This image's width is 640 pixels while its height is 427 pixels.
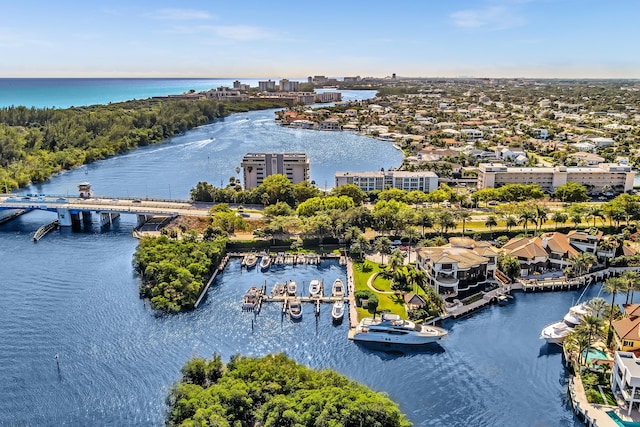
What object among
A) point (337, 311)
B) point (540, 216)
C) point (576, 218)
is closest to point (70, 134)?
point (337, 311)

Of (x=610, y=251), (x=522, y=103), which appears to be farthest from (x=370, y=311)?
(x=522, y=103)

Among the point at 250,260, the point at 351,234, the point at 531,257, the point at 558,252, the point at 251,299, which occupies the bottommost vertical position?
the point at 251,299

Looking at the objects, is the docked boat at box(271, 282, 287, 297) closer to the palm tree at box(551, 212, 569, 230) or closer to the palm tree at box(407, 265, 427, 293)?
the palm tree at box(407, 265, 427, 293)

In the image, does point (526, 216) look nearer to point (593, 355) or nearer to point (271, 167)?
point (593, 355)

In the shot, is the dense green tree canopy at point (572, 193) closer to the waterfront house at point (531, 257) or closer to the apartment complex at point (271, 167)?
the waterfront house at point (531, 257)

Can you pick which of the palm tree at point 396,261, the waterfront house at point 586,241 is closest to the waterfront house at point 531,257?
the waterfront house at point 586,241

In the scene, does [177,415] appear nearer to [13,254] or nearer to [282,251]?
[282,251]
